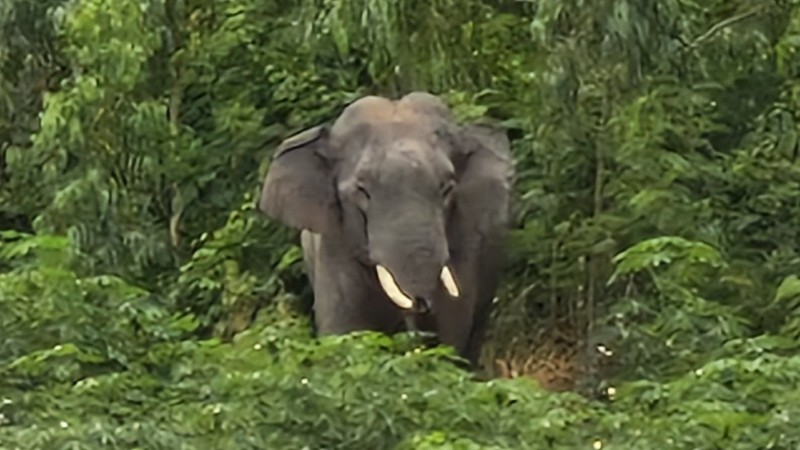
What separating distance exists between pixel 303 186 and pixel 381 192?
1.50 feet

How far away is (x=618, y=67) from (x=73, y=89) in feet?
7.19

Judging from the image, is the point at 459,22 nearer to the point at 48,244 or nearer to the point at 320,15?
the point at 320,15

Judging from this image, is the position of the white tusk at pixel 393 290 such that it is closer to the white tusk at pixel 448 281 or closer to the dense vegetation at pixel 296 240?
the white tusk at pixel 448 281

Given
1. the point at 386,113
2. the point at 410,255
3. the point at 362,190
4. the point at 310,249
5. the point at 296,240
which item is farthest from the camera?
the point at 296,240

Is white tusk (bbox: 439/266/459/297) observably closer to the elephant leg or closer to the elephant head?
the elephant head

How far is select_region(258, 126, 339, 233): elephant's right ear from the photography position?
789cm

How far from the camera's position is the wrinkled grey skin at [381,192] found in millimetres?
7676

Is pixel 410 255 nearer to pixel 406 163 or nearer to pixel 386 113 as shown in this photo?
pixel 406 163

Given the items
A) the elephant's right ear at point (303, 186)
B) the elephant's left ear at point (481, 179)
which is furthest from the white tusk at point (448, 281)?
the elephant's right ear at point (303, 186)

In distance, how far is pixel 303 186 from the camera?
789 centimetres

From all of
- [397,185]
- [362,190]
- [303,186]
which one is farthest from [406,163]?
[303,186]

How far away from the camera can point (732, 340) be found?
629 cm

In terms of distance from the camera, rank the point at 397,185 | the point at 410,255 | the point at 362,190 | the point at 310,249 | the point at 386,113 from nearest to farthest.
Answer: the point at 410,255 → the point at 397,185 → the point at 362,190 → the point at 386,113 → the point at 310,249

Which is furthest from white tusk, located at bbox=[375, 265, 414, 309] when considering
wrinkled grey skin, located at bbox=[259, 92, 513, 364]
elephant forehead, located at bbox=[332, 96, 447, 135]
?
elephant forehead, located at bbox=[332, 96, 447, 135]
